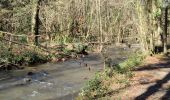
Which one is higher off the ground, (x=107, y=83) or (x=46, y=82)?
(x=107, y=83)

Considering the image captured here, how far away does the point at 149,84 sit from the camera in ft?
53.7

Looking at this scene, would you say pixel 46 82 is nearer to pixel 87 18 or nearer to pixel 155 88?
pixel 155 88

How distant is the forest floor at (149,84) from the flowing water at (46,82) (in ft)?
6.83

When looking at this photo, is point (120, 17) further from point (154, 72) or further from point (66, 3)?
point (154, 72)

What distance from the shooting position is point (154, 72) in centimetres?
1983

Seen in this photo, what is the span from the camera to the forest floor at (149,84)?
14.1m

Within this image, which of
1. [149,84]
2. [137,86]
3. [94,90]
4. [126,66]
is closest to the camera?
[94,90]

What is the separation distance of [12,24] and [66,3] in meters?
6.69

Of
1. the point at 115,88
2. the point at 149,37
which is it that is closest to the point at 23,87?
the point at 115,88

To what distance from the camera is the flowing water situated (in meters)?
16.2

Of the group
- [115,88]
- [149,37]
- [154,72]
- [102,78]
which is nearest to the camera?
[115,88]

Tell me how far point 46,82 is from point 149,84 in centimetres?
588

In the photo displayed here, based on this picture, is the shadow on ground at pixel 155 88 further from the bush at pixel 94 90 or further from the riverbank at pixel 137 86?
the bush at pixel 94 90

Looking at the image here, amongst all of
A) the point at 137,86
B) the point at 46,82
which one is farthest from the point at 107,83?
the point at 46,82
